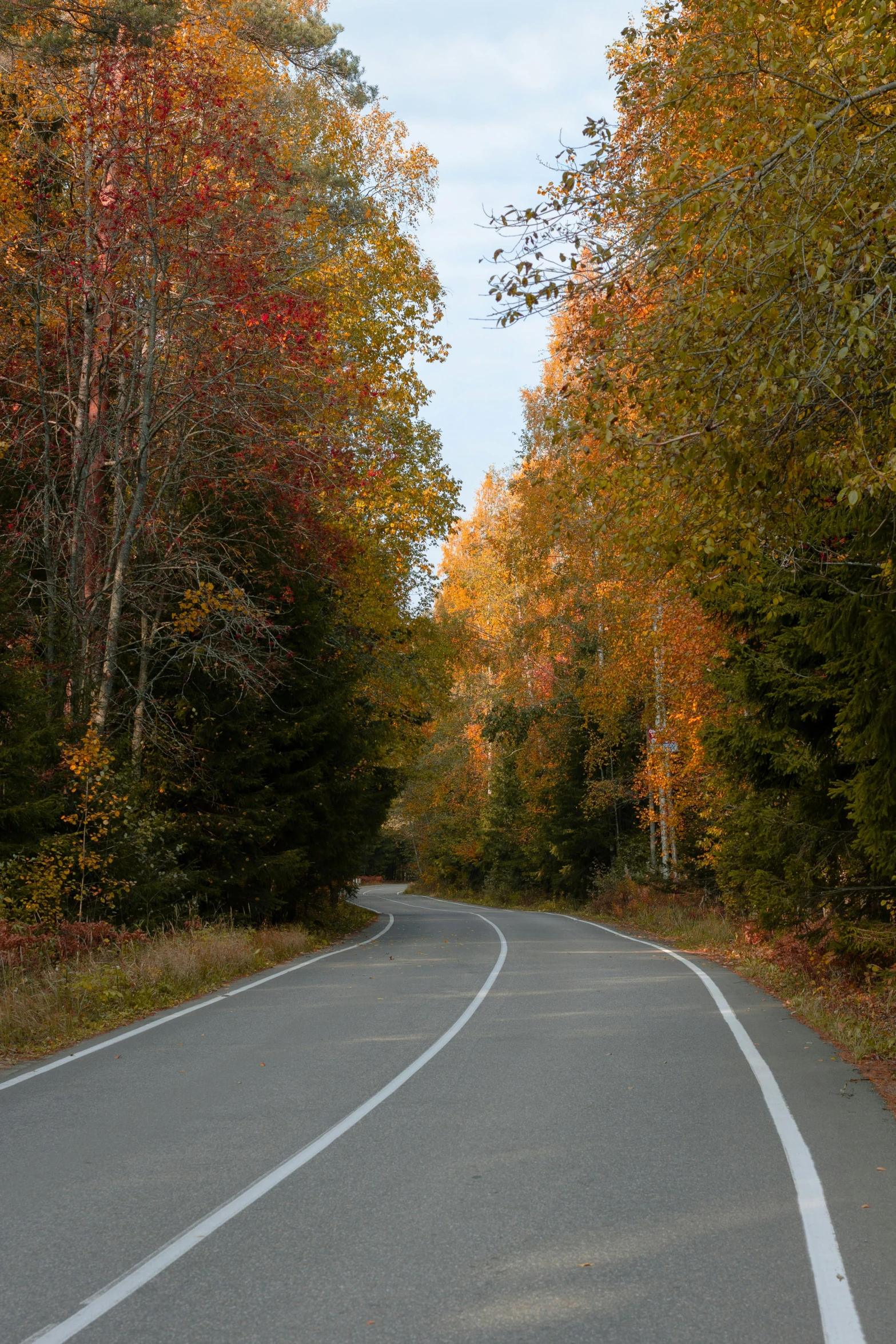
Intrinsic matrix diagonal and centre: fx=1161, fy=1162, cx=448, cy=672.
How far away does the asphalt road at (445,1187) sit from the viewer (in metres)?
4.20

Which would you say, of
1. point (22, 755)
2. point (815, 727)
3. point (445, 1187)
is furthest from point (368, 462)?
point (445, 1187)

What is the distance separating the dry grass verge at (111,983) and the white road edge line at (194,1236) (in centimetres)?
367

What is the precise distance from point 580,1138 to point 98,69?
1607cm

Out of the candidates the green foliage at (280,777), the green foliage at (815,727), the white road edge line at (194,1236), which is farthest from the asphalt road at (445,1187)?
the green foliage at (280,777)

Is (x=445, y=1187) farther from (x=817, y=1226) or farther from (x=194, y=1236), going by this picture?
(x=817, y=1226)

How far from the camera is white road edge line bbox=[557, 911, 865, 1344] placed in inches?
161

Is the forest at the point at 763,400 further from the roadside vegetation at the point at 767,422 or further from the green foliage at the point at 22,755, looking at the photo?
the green foliage at the point at 22,755

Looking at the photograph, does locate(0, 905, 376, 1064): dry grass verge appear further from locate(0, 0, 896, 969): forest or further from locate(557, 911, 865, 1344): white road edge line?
locate(557, 911, 865, 1344): white road edge line

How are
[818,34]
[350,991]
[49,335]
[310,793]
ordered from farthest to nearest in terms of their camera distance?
[310,793] < [49,335] < [350,991] < [818,34]

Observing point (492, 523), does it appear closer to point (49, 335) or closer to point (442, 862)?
point (442, 862)

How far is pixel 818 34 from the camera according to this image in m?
7.22

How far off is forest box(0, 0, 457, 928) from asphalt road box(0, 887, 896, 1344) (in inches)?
235

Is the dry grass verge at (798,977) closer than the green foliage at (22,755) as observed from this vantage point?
Yes

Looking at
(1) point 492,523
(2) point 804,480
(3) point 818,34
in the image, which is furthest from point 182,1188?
(1) point 492,523
